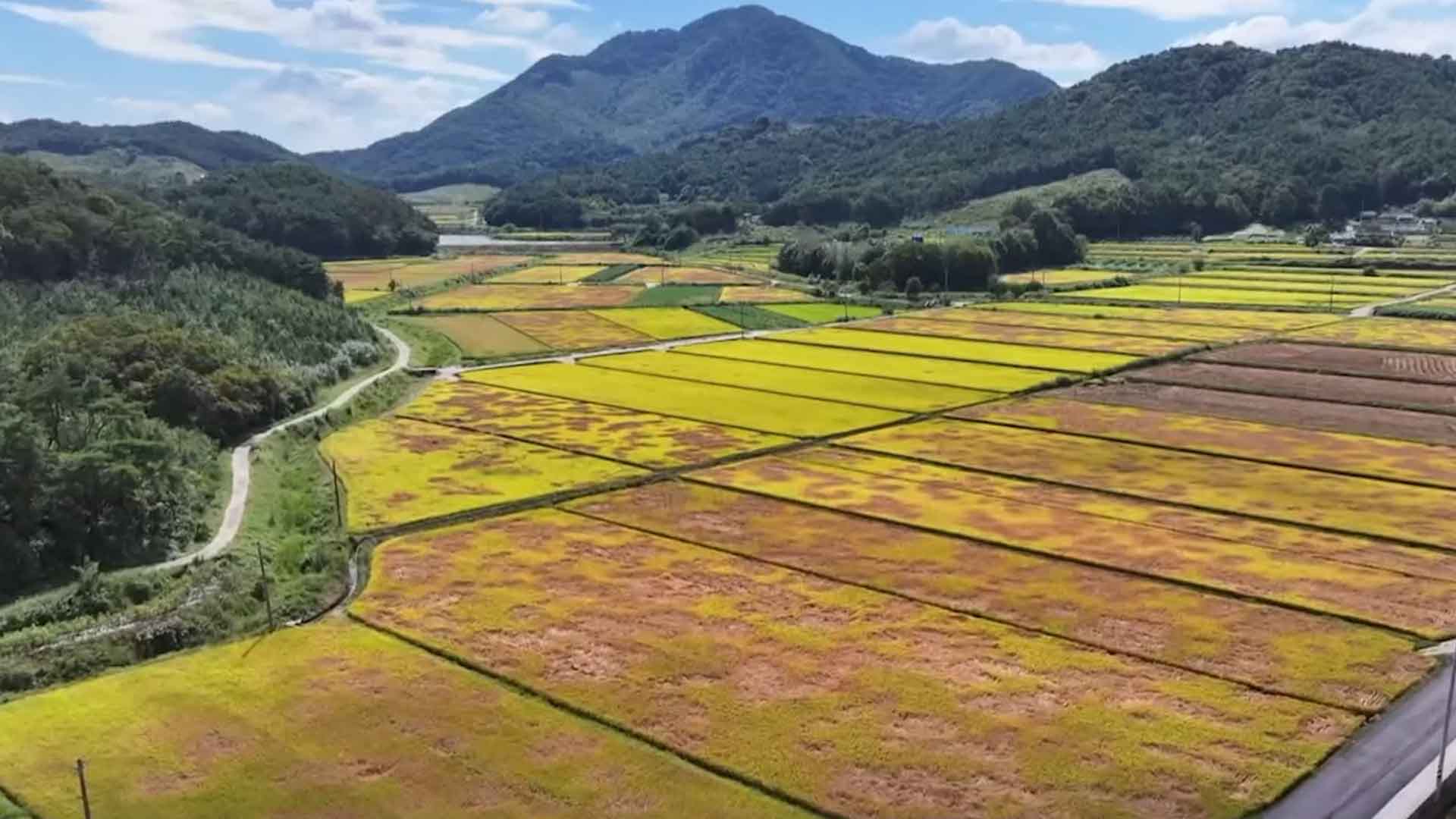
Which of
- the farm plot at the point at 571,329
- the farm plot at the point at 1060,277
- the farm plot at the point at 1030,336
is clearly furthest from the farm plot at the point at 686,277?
the farm plot at the point at 1030,336

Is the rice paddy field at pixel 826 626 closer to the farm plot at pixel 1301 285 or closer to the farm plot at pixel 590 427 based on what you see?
the farm plot at pixel 590 427

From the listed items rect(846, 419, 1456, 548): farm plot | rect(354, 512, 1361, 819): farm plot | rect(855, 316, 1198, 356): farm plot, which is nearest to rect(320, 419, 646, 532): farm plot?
rect(354, 512, 1361, 819): farm plot

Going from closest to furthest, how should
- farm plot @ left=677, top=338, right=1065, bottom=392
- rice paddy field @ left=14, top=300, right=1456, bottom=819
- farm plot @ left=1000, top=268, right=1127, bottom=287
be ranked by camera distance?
rice paddy field @ left=14, top=300, right=1456, bottom=819 → farm plot @ left=677, top=338, right=1065, bottom=392 → farm plot @ left=1000, top=268, right=1127, bottom=287

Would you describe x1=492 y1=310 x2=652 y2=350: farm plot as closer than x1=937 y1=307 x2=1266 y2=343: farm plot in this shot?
No

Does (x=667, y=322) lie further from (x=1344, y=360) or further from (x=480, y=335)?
(x=1344, y=360)

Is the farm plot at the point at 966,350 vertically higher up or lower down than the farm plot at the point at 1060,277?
lower down

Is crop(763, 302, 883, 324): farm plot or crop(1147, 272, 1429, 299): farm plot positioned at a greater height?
crop(1147, 272, 1429, 299): farm plot

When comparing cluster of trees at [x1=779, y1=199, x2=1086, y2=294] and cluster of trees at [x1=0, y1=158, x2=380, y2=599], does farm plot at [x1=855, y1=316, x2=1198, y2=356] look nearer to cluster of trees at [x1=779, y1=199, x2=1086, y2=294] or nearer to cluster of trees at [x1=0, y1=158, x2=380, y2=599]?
cluster of trees at [x1=779, y1=199, x2=1086, y2=294]
